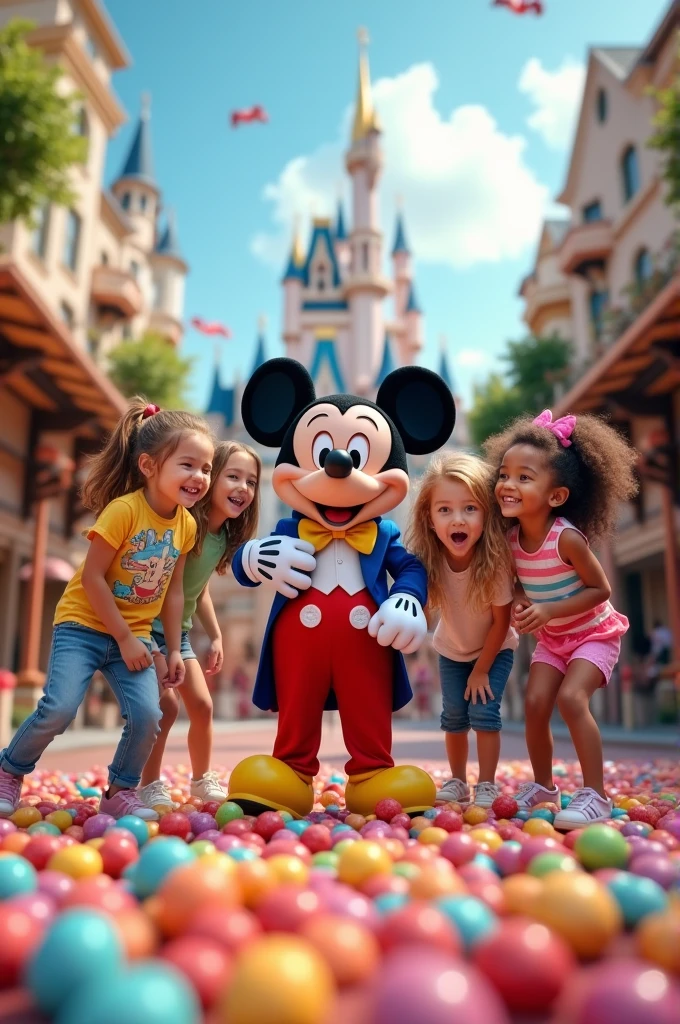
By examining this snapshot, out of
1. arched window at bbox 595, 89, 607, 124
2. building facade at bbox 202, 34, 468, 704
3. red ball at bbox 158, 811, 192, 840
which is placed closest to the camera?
red ball at bbox 158, 811, 192, 840

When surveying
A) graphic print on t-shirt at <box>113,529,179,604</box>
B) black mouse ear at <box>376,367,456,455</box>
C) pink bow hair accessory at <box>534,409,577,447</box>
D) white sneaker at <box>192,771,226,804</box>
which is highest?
black mouse ear at <box>376,367,456,455</box>

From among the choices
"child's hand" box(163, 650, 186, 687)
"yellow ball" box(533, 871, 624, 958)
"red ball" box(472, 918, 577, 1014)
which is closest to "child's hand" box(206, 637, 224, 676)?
"child's hand" box(163, 650, 186, 687)

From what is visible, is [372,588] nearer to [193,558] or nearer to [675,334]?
[193,558]

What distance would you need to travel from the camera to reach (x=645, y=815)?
2.63 m

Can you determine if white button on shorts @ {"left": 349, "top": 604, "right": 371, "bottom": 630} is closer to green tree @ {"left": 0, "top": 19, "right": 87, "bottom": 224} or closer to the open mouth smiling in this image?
the open mouth smiling

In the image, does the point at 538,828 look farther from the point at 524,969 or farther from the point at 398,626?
the point at 524,969

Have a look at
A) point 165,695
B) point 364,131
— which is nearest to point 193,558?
point 165,695

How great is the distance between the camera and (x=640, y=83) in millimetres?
16234

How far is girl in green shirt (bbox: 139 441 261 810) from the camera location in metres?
3.45

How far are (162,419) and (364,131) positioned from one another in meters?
40.6

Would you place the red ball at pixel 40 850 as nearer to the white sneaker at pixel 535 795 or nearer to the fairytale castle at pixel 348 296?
the white sneaker at pixel 535 795

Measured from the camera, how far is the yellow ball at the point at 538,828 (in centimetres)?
233

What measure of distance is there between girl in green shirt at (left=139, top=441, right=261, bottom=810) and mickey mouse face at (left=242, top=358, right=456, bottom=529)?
0.78 ft

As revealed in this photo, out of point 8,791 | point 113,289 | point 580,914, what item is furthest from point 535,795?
point 113,289
